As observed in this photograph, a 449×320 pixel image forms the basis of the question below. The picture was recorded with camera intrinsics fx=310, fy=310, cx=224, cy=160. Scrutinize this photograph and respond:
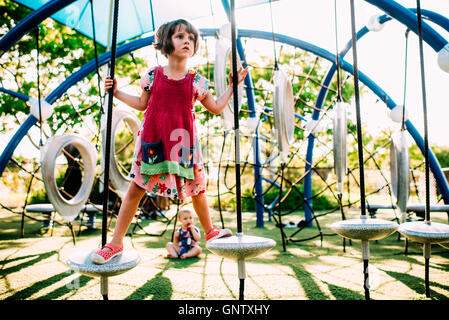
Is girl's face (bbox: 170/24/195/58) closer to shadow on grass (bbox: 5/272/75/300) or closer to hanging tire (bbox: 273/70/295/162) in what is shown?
hanging tire (bbox: 273/70/295/162)

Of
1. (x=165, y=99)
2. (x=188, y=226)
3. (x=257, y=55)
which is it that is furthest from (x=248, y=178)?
(x=165, y=99)

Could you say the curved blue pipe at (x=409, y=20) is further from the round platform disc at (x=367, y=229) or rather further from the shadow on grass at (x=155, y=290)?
the shadow on grass at (x=155, y=290)

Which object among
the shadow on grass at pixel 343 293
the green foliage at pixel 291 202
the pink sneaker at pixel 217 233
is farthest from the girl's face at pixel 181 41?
the green foliage at pixel 291 202

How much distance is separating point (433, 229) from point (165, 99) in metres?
1.44

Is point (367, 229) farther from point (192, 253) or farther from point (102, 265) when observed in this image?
point (192, 253)

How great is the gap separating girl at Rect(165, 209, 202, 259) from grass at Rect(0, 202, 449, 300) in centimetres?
10

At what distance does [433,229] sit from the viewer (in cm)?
137

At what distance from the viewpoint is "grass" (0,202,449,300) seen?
209 cm

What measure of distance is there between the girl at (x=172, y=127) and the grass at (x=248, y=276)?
1.50 ft

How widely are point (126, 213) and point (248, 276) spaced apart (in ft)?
4.61

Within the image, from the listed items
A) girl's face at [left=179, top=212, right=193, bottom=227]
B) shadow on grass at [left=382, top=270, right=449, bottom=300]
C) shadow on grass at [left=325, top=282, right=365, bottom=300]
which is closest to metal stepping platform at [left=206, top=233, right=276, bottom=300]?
shadow on grass at [left=325, top=282, right=365, bottom=300]

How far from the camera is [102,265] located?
44.4 inches

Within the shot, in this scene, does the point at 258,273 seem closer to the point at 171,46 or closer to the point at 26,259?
the point at 171,46

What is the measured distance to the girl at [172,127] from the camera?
5.23ft
